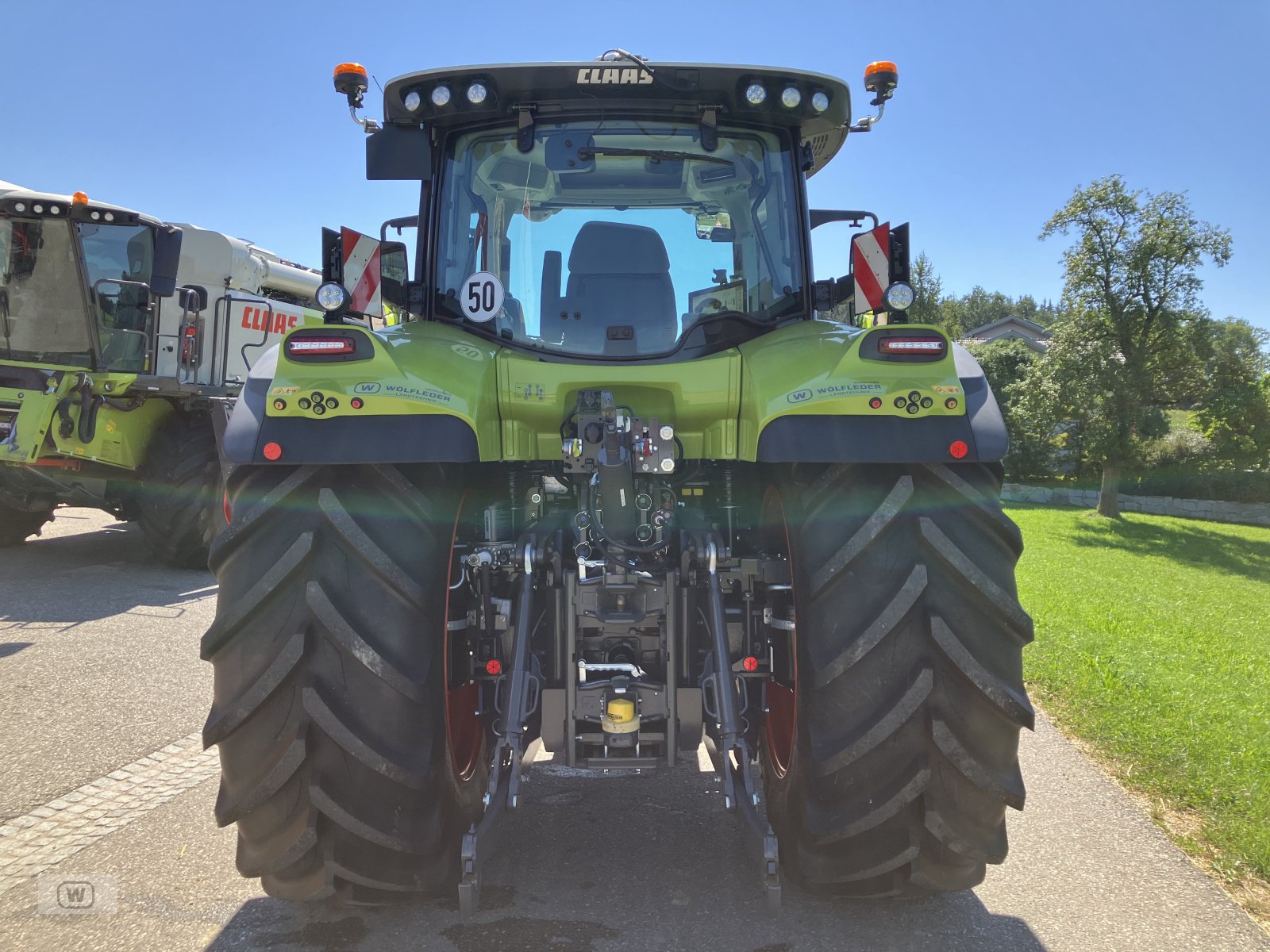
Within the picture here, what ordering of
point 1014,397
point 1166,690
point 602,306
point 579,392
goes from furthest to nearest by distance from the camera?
point 1014,397 < point 1166,690 < point 602,306 < point 579,392

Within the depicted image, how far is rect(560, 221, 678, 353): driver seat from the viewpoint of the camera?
299cm

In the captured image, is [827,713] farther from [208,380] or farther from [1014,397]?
[1014,397]

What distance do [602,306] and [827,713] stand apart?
1484 mm

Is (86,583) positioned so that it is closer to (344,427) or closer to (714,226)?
(344,427)

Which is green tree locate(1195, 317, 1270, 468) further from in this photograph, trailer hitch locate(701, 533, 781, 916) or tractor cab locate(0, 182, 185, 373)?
trailer hitch locate(701, 533, 781, 916)

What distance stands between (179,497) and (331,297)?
5.93 m

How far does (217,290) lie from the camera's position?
8914 mm

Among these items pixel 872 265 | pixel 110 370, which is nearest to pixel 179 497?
pixel 110 370

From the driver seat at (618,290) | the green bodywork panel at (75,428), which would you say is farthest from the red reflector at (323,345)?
the green bodywork panel at (75,428)

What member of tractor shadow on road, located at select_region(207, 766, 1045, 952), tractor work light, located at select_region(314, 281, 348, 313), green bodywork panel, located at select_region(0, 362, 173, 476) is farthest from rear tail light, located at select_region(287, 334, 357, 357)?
green bodywork panel, located at select_region(0, 362, 173, 476)

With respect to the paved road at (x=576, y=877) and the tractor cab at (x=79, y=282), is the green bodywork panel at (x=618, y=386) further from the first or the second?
the tractor cab at (x=79, y=282)

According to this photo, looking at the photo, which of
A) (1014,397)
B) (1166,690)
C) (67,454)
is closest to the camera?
(1166,690)

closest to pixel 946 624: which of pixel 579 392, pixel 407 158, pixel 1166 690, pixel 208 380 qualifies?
pixel 579 392

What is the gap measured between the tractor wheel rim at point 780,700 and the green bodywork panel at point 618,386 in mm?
244
